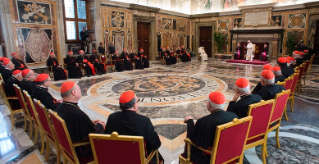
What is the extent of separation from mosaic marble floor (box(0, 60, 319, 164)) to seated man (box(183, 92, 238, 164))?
2.48ft

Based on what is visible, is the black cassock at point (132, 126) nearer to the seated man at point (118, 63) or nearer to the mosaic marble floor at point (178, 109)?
the mosaic marble floor at point (178, 109)

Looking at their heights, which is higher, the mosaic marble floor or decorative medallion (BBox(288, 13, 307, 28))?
decorative medallion (BBox(288, 13, 307, 28))

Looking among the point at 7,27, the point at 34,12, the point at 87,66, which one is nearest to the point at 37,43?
the point at 7,27

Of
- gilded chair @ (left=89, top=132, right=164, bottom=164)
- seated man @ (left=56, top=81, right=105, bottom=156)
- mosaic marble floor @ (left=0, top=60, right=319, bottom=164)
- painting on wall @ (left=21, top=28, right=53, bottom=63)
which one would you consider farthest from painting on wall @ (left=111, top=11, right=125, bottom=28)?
gilded chair @ (left=89, top=132, right=164, bottom=164)

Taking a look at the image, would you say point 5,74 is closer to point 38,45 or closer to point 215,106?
point 38,45

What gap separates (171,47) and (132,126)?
13.1 m

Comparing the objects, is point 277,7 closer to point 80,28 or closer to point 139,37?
point 139,37

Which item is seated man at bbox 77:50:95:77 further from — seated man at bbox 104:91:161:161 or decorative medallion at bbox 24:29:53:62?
seated man at bbox 104:91:161:161

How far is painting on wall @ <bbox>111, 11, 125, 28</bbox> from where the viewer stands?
10637mm

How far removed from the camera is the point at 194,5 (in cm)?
1571

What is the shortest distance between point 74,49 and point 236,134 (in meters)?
9.74

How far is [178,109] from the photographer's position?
14.1 ft

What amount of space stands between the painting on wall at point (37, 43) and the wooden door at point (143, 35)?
207 inches

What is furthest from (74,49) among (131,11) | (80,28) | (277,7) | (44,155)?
(277,7)
